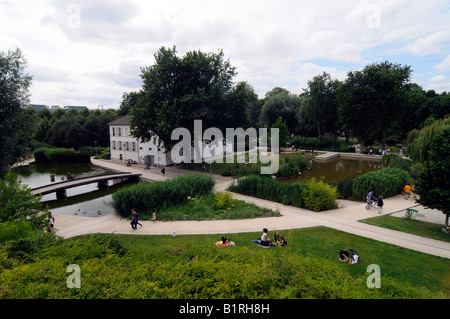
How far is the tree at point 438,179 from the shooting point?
1228cm

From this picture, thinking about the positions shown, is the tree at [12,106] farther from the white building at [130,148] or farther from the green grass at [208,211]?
the white building at [130,148]

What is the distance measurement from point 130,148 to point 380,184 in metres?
34.8

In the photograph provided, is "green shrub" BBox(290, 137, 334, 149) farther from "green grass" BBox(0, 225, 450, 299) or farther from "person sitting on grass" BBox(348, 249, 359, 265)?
"green grass" BBox(0, 225, 450, 299)

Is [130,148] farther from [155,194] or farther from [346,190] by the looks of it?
[346,190]

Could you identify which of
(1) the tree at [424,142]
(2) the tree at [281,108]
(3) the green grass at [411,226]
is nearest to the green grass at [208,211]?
(3) the green grass at [411,226]

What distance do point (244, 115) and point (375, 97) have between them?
27233mm

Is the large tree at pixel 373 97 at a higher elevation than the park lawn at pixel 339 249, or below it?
higher

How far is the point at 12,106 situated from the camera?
1747cm

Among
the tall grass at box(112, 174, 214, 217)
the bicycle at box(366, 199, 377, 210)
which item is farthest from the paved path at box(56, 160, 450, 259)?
the tall grass at box(112, 174, 214, 217)

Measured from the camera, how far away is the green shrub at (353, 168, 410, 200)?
66.9 ft

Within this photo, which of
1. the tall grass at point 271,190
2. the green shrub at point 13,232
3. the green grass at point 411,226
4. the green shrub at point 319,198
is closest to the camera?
the green shrub at point 13,232

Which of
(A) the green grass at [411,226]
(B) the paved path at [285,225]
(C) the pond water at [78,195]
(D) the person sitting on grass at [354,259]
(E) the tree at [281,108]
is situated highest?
(E) the tree at [281,108]

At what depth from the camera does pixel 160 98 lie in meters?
30.7

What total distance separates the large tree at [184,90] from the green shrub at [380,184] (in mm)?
15874
